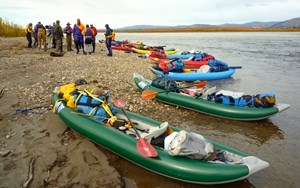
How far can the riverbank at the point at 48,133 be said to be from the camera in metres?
3.85

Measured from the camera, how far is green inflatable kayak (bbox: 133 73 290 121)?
6.22 m

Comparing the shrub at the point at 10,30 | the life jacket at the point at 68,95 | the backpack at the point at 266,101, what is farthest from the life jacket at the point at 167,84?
the shrub at the point at 10,30

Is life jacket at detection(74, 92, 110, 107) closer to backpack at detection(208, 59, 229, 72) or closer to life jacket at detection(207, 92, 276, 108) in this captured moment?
life jacket at detection(207, 92, 276, 108)

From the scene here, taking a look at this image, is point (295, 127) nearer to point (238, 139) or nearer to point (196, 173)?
point (238, 139)

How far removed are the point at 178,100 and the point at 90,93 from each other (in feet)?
8.88

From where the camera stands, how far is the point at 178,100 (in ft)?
23.3

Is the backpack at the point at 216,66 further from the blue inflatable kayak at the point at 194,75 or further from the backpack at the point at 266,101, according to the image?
the backpack at the point at 266,101

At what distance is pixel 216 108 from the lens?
655cm

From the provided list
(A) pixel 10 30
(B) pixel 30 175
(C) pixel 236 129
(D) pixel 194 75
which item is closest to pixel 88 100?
(B) pixel 30 175

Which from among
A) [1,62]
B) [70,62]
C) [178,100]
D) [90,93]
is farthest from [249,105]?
[1,62]

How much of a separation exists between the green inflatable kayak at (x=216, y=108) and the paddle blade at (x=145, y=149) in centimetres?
304

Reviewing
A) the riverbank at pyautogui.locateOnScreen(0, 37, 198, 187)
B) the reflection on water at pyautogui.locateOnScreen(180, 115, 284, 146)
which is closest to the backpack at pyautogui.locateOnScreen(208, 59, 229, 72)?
the riverbank at pyautogui.locateOnScreen(0, 37, 198, 187)

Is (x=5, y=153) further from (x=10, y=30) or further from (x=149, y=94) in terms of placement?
(x=10, y=30)

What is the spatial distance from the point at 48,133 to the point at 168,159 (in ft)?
8.40
